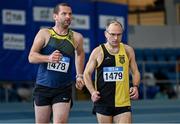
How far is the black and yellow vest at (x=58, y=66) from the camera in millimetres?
6278

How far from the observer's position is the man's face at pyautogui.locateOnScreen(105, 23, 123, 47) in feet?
20.1

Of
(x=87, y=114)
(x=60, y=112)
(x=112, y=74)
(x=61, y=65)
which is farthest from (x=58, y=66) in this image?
(x=87, y=114)

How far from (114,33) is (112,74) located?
463 mm

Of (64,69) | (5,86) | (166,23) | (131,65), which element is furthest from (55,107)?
(166,23)

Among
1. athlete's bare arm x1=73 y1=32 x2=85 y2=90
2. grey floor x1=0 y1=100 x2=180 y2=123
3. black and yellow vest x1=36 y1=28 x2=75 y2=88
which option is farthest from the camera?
grey floor x1=0 y1=100 x2=180 y2=123

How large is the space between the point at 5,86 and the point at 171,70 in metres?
7.68

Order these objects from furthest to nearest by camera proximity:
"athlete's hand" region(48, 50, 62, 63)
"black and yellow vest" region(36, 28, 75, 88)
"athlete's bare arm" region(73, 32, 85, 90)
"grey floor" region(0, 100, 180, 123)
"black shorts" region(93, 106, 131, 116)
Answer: "grey floor" region(0, 100, 180, 123), "athlete's bare arm" region(73, 32, 85, 90), "black and yellow vest" region(36, 28, 75, 88), "black shorts" region(93, 106, 131, 116), "athlete's hand" region(48, 50, 62, 63)

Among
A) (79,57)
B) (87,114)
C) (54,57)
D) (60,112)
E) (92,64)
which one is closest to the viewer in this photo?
(54,57)

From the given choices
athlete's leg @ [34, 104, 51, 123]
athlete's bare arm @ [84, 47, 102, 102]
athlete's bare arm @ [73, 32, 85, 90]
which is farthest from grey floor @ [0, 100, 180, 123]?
athlete's bare arm @ [84, 47, 102, 102]

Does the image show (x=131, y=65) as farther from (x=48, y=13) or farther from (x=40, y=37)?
(x=48, y=13)

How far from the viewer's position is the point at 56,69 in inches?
248

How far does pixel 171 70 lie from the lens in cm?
2191

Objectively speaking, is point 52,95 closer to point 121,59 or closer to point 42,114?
point 42,114

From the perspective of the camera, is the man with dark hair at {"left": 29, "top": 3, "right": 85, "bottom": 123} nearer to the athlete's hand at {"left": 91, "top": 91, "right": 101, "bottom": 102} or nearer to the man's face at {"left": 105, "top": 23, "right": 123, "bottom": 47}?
the athlete's hand at {"left": 91, "top": 91, "right": 101, "bottom": 102}
